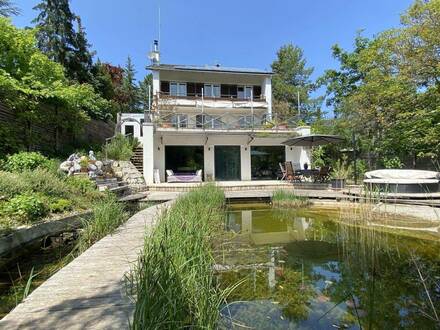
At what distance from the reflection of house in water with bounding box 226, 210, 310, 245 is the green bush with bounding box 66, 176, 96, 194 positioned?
4078mm

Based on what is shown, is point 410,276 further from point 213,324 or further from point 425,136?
point 425,136

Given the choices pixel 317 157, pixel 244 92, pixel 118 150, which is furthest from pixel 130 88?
pixel 317 157

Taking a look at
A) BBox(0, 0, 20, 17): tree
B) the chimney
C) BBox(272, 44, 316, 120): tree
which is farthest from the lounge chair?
BBox(272, 44, 316, 120): tree

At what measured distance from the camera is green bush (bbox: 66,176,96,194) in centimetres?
776

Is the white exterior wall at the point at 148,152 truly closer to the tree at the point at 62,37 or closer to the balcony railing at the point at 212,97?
the balcony railing at the point at 212,97

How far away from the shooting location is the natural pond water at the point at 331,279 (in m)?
2.78

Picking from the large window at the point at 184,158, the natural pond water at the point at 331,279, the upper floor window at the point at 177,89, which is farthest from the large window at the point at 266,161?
the natural pond water at the point at 331,279

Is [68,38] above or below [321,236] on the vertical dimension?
above

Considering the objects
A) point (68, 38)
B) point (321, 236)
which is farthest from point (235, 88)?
point (321, 236)

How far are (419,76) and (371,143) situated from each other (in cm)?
479

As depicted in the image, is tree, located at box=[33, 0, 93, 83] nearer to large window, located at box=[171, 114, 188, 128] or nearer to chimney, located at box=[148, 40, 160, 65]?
chimney, located at box=[148, 40, 160, 65]

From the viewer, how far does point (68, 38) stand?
1923 centimetres

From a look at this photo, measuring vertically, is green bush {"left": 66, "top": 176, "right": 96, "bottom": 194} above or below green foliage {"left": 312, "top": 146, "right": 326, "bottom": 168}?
below

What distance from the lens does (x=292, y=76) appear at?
33062mm
